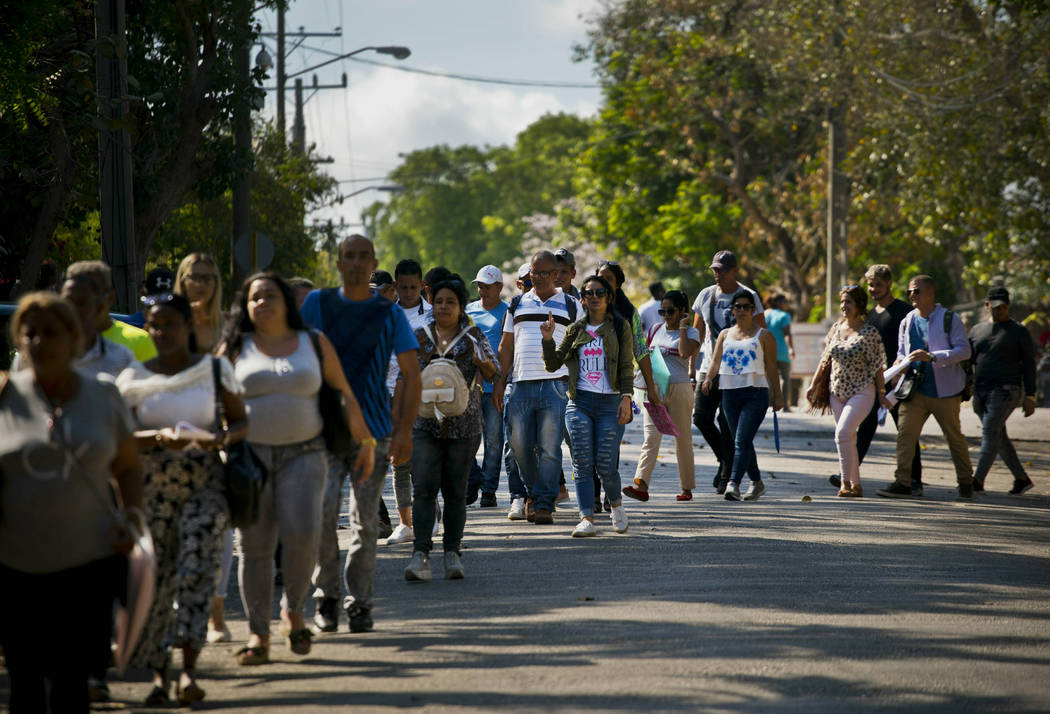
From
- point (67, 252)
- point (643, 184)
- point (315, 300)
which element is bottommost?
point (315, 300)

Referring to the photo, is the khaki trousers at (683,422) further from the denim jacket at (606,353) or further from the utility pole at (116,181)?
the utility pole at (116,181)

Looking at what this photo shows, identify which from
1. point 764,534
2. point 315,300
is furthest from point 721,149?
point 315,300

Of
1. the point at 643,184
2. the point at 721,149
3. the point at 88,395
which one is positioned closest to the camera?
the point at 88,395

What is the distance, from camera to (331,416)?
21.9 ft

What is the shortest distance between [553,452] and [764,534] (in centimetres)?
161

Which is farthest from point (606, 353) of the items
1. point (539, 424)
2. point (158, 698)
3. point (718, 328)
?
point (158, 698)

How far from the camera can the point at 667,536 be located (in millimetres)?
10875

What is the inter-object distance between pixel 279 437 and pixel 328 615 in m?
1.24

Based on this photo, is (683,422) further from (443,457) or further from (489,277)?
(443,457)

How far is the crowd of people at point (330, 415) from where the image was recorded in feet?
16.7

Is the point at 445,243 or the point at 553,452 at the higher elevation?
the point at 445,243

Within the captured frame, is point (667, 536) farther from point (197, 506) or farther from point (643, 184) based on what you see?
point (643, 184)

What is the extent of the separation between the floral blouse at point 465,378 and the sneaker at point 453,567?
709 millimetres

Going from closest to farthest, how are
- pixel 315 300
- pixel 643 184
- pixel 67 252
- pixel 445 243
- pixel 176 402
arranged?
pixel 176 402 < pixel 315 300 < pixel 67 252 < pixel 643 184 < pixel 445 243
